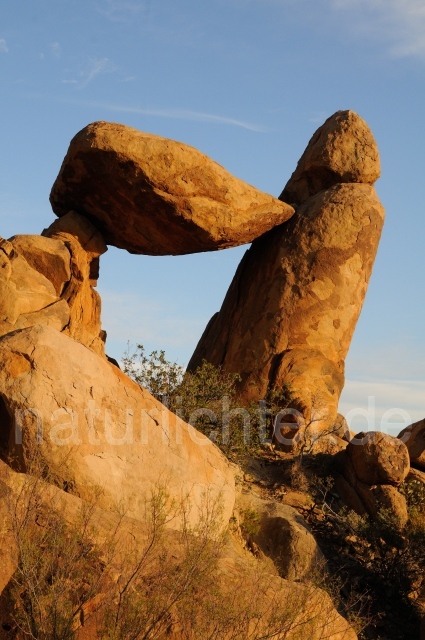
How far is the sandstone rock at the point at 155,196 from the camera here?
41.7 ft

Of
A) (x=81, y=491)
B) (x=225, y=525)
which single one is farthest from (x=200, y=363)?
(x=81, y=491)

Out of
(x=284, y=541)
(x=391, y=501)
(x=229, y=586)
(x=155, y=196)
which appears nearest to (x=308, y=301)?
(x=155, y=196)

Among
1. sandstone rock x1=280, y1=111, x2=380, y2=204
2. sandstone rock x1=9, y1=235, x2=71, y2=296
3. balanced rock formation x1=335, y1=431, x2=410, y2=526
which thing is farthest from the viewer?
sandstone rock x1=280, y1=111, x2=380, y2=204

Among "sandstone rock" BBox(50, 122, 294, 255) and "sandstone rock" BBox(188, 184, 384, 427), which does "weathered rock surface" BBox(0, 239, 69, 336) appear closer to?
"sandstone rock" BBox(50, 122, 294, 255)

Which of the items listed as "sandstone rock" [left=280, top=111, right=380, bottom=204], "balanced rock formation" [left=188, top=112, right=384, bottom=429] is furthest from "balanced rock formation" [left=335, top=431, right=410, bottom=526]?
"sandstone rock" [left=280, top=111, right=380, bottom=204]

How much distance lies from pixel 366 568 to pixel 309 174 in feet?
25.1

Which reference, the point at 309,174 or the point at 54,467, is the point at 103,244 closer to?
the point at 309,174

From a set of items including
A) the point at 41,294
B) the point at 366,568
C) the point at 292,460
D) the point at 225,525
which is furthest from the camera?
the point at 292,460

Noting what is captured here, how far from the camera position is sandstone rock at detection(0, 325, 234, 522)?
23.3ft

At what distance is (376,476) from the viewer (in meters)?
11.1

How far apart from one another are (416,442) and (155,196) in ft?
17.6

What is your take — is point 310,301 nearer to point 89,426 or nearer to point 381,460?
point 381,460

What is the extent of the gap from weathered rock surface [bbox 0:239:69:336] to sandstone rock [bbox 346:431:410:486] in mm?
4198

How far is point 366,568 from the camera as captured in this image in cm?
986
